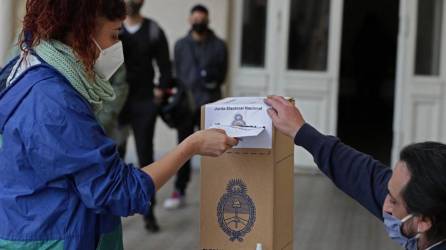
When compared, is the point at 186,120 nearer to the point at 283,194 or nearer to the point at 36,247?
the point at 283,194

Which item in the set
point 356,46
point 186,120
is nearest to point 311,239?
point 186,120

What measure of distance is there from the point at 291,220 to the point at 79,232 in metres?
0.89

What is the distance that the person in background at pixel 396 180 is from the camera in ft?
→ 6.37

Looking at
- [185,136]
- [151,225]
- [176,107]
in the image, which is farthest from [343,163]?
[185,136]

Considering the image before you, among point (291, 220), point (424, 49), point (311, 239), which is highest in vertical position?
point (424, 49)

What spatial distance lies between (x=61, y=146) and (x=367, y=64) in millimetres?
12085

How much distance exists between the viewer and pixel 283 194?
2578mm

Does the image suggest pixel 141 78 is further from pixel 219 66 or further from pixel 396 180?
pixel 396 180


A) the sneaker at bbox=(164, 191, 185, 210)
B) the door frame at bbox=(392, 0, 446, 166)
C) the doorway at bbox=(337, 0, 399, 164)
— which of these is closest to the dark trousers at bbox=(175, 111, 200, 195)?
the sneaker at bbox=(164, 191, 185, 210)

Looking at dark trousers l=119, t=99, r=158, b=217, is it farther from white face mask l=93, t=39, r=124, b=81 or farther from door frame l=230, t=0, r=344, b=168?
white face mask l=93, t=39, r=124, b=81

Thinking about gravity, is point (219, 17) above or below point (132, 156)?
above

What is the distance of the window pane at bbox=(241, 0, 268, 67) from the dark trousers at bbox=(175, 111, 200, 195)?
1679mm

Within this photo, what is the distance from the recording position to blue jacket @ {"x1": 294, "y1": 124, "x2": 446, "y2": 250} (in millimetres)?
2336

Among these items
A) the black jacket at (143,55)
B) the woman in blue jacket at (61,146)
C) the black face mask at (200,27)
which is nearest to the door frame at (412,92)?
the black face mask at (200,27)
